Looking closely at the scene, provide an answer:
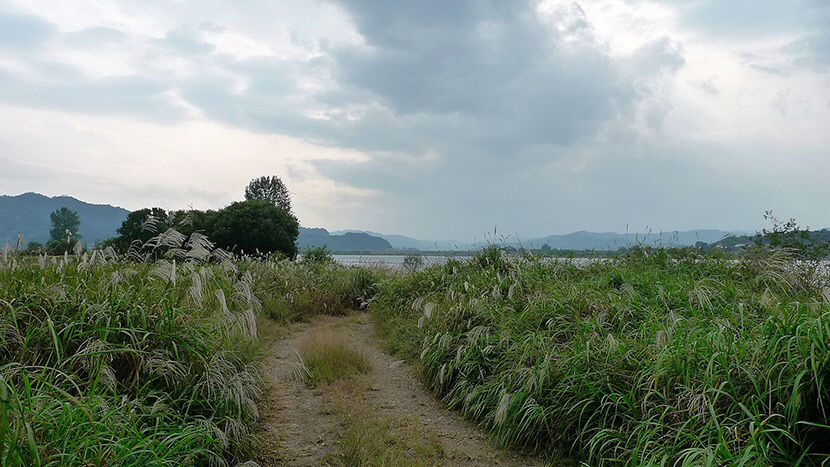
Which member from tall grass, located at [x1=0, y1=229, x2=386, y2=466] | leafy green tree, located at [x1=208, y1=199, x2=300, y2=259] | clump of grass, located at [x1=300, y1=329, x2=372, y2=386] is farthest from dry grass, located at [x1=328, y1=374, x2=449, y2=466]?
leafy green tree, located at [x1=208, y1=199, x2=300, y2=259]

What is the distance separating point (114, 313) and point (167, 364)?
66 centimetres

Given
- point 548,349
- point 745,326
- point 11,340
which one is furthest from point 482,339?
point 11,340

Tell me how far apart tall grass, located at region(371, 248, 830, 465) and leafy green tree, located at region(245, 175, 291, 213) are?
5445 centimetres

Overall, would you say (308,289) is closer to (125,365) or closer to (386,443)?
(386,443)

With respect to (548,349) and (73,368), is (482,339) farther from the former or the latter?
(73,368)

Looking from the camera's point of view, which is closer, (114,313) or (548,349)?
(114,313)

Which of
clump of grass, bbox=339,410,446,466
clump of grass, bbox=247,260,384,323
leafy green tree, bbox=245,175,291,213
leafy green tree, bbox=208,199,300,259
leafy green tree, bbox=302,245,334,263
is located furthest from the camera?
leafy green tree, bbox=245,175,291,213

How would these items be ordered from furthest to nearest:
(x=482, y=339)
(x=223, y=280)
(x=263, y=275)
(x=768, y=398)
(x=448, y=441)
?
(x=263, y=275)
(x=223, y=280)
(x=482, y=339)
(x=448, y=441)
(x=768, y=398)

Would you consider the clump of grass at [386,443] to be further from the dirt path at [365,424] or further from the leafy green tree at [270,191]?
the leafy green tree at [270,191]

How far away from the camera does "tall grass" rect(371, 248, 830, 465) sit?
8.43 ft

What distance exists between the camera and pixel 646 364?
11.6 feet

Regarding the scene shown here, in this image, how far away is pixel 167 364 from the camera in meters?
3.37

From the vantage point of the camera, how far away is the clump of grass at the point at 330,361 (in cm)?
597

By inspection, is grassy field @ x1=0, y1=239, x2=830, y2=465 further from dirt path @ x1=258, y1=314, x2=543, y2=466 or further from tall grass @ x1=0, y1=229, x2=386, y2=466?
dirt path @ x1=258, y1=314, x2=543, y2=466
